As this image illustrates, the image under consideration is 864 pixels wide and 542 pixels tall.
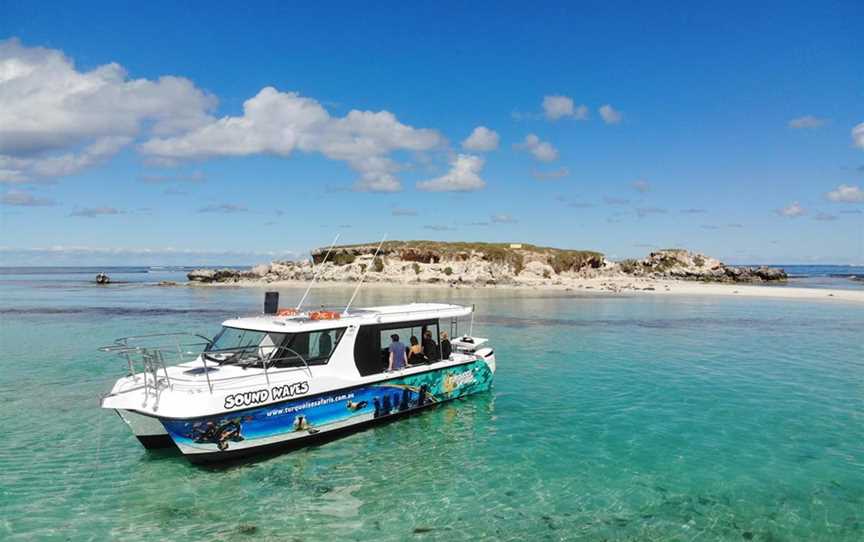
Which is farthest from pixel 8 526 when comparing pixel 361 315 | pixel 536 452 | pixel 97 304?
pixel 97 304

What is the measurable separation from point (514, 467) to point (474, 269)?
75.3 m

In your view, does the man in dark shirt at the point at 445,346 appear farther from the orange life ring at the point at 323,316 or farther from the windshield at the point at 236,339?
the windshield at the point at 236,339

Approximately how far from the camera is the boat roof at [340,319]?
1356 centimetres

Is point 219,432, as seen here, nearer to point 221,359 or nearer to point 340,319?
point 221,359

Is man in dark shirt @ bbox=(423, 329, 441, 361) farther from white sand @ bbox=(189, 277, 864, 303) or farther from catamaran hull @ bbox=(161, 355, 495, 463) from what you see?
white sand @ bbox=(189, 277, 864, 303)

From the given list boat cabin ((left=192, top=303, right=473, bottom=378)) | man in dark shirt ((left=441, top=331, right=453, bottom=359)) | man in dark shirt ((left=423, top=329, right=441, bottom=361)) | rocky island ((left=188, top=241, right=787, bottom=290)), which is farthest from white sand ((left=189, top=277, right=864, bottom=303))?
boat cabin ((left=192, top=303, right=473, bottom=378))

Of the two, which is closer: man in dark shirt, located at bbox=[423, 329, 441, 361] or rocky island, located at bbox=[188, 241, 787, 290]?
man in dark shirt, located at bbox=[423, 329, 441, 361]

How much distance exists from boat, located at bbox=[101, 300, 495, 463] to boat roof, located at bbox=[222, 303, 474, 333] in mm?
30

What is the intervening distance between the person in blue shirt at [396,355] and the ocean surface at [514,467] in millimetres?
1481

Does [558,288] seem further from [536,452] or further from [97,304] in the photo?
[536,452]

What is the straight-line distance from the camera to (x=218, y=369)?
13117 millimetres

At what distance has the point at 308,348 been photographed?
13672mm

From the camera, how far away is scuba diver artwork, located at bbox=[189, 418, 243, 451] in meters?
11.2

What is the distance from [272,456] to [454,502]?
4.40 m
